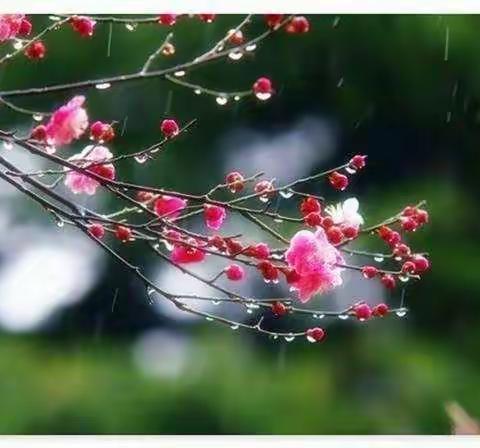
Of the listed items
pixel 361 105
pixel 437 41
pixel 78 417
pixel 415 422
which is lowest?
pixel 78 417

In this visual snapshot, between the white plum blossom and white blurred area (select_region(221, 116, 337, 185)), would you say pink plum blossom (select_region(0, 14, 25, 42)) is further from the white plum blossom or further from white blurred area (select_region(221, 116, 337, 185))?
white blurred area (select_region(221, 116, 337, 185))

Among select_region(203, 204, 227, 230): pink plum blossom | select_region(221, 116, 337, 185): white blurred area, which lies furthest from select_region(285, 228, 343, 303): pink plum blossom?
select_region(221, 116, 337, 185): white blurred area

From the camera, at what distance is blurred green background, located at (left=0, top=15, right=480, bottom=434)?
6.05ft

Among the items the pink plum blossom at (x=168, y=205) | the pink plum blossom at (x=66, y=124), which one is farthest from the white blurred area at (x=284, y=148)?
the pink plum blossom at (x=66, y=124)

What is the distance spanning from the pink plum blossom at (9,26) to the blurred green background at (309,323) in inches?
12.1

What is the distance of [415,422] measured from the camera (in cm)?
174

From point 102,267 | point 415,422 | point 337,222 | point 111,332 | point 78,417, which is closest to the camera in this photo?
point 337,222

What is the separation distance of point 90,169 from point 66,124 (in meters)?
0.08

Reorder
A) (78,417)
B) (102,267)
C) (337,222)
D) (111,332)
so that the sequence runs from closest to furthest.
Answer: (337,222)
(78,417)
(111,332)
(102,267)

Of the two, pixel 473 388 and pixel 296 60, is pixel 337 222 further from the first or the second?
pixel 296 60

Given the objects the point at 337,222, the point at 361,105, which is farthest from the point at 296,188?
the point at 337,222

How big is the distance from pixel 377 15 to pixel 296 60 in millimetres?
347

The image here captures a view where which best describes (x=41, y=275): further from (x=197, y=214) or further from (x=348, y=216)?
(x=348, y=216)

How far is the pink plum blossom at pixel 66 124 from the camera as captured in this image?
1205 mm
